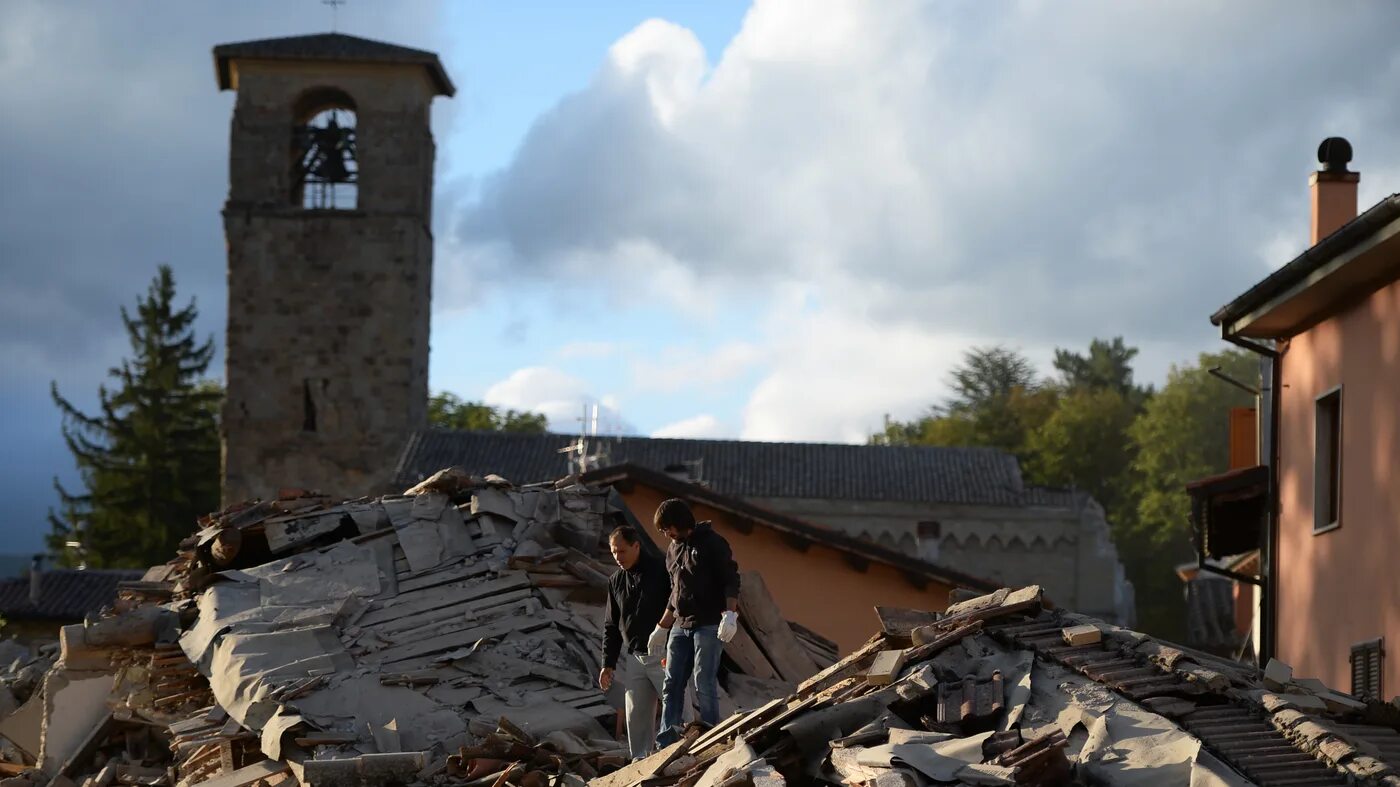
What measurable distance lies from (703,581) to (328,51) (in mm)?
41679

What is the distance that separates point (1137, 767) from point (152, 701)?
33.1ft

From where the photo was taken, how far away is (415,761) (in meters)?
13.1

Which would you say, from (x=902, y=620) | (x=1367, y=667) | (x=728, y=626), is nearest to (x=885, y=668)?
(x=902, y=620)

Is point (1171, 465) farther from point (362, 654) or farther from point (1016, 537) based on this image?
point (362, 654)

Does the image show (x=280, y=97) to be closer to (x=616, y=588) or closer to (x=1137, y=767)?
(x=616, y=588)

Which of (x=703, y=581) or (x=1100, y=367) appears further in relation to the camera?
(x=1100, y=367)

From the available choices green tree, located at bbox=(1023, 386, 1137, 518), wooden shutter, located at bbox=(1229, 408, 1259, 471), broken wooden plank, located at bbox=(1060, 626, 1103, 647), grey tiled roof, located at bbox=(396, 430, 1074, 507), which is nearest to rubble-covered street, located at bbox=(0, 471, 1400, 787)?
broken wooden plank, located at bbox=(1060, 626, 1103, 647)

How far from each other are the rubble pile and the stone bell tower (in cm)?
4069

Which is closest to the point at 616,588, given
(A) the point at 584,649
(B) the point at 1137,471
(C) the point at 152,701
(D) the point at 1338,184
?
(A) the point at 584,649

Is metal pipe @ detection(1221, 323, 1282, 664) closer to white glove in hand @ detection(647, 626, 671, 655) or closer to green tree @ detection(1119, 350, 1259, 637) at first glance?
white glove in hand @ detection(647, 626, 671, 655)

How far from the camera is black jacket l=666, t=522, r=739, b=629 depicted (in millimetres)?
11719

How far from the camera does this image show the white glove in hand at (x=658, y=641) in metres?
12.0

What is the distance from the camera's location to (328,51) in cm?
5103

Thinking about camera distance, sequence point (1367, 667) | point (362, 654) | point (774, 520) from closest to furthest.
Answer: point (362, 654), point (1367, 667), point (774, 520)
